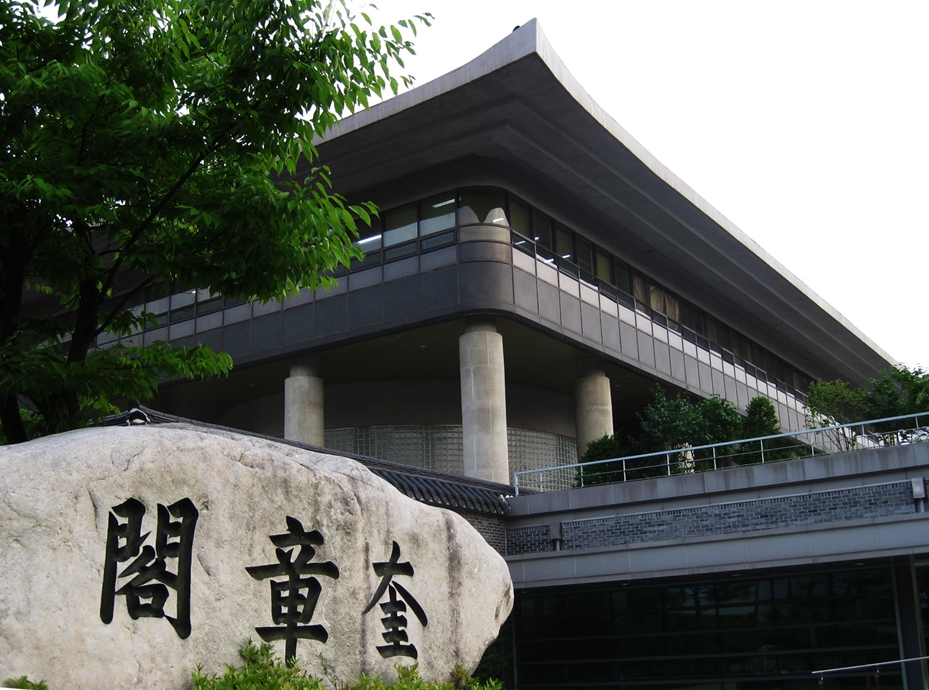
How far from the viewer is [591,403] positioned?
25.5 m

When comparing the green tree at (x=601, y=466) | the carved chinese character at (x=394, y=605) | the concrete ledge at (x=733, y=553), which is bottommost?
the carved chinese character at (x=394, y=605)

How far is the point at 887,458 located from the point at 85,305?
12165 mm

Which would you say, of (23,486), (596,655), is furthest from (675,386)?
(23,486)

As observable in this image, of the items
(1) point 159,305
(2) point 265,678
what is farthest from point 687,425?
(2) point 265,678

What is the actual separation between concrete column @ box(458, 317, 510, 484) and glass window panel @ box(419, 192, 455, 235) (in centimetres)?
238

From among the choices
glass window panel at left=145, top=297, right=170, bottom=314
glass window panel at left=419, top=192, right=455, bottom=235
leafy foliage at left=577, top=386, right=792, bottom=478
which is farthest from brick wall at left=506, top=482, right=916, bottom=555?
glass window panel at left=145, top=297, right=170, bottom=314

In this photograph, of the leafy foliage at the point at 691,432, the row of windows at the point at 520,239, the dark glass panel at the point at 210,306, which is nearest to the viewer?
the leafy foliage at the point at 691,432

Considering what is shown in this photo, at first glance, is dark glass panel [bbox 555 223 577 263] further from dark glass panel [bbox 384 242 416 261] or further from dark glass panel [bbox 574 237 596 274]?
dark glass panel [bbox 384 242 416 261]

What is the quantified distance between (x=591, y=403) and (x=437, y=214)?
6150 mm

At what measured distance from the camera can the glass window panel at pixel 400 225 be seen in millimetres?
23953

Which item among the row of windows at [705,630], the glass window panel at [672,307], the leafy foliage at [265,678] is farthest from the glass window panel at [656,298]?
the leafy foliage at [265,678]

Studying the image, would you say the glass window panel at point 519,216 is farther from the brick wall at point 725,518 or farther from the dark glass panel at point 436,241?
the brick wall at point 725,518

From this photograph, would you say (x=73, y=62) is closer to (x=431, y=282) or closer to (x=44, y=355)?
(x=44, y=355)

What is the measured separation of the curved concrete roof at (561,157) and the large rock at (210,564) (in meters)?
13.2
